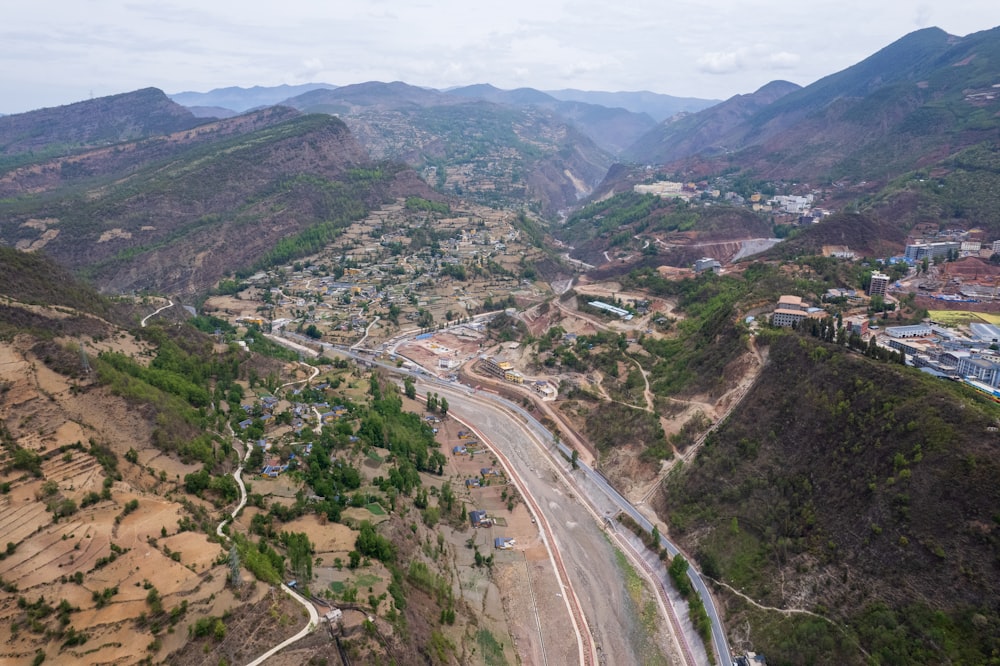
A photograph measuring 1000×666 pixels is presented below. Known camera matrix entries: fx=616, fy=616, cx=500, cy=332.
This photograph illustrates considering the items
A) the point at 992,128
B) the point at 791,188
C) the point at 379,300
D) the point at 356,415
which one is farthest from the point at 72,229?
the point at 992,128

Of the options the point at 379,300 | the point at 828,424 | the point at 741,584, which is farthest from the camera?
the point at 379,300

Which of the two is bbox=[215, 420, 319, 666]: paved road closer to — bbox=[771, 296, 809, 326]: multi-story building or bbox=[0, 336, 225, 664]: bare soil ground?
bbox=[0, 336, 225, 664]: bare soil ground

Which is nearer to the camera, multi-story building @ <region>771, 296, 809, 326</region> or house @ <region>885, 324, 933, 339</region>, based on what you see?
house @ <region>885, 324, 933, 339</region>

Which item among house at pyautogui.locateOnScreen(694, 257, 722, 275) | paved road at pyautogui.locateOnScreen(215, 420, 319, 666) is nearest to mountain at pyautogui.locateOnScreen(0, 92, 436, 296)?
house at pyautogui.locateOnScreen(694, 257, 722, 275)

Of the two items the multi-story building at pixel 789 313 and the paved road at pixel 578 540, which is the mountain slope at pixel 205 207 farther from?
the multi-story building at pixel 789 313

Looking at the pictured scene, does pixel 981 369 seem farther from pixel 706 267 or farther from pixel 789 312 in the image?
pixel 706 267

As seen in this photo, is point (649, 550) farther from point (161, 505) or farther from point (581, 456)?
point (161, 505)

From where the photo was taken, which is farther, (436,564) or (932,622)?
(436,564)

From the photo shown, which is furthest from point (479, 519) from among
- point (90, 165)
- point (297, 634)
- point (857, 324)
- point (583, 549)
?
point (90, 165)
